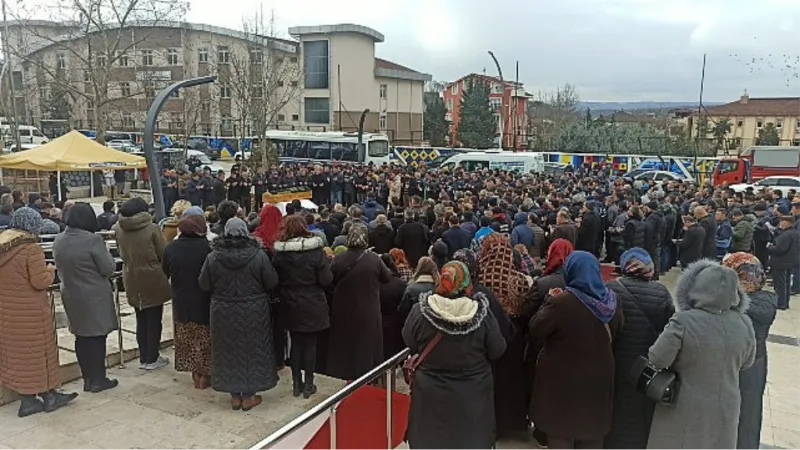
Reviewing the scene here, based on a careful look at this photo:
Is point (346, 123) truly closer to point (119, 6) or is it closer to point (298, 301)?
point (119, 6)

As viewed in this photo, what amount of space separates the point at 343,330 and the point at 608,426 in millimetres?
2285

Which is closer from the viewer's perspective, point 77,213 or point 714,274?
point 714,274

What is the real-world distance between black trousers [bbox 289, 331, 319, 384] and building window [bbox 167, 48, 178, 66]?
44.8m

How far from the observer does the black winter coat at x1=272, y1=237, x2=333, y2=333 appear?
16.2ft

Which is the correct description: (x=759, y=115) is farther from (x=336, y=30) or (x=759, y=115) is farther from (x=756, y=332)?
(x=756, y=332)

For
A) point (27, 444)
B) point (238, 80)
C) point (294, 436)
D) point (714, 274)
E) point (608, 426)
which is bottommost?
point (27, 444)

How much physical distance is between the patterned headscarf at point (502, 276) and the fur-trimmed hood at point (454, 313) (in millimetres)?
848

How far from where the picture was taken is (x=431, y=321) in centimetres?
333

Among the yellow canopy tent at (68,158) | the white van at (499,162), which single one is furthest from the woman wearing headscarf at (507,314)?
the white van at (499,162)

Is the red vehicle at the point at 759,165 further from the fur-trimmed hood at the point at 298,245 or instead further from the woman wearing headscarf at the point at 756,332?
the fur-trimmed hood at the point at 298,245

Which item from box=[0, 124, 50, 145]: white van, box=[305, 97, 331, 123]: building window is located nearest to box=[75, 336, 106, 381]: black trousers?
box=[0, 124, 50, 145]: white van

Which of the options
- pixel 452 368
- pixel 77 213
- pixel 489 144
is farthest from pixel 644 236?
pixel 489 144

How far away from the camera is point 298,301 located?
500 centimetres

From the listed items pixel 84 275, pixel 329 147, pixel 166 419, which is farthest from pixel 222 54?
pixel 166 419
